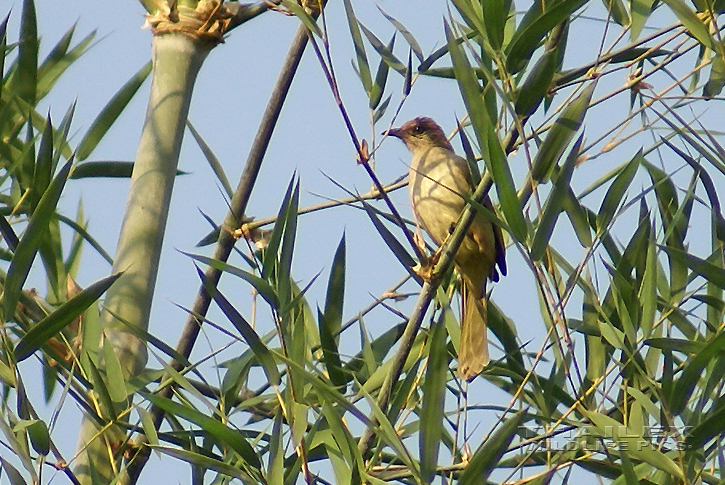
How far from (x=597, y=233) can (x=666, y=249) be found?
0.21 m

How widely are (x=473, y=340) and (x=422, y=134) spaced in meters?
1.77

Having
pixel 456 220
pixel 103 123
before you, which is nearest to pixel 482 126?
pixel 103 123

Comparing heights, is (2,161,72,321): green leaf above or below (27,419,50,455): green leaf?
above

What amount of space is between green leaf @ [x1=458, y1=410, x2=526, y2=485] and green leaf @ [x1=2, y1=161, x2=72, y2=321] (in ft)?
3.86

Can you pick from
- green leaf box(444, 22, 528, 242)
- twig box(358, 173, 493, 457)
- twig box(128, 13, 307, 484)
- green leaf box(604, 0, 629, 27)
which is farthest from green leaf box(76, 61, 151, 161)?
green leaf box(604, 0, 629, 27)

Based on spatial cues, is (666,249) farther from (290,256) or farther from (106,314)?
(106,314)

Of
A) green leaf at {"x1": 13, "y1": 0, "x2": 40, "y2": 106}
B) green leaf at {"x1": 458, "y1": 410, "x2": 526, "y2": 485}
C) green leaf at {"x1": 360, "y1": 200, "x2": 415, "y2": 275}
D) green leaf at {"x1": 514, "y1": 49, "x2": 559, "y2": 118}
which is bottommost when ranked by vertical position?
green leaf at {"x1": 458, "y1": 410, "x2": 526, "y2": 485}

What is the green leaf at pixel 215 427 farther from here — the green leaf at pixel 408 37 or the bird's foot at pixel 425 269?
the green leaf at pixel 408 37

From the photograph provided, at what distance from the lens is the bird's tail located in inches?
136

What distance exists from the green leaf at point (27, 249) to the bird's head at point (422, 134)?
2652mm

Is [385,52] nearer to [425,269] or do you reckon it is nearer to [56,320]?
[425,269]

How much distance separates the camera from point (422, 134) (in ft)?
17.2

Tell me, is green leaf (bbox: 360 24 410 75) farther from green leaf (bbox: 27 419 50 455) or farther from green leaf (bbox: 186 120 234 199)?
green leaf (bbox: 27 419 50 455)

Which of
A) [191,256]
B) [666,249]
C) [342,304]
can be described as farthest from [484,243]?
[191,256]
